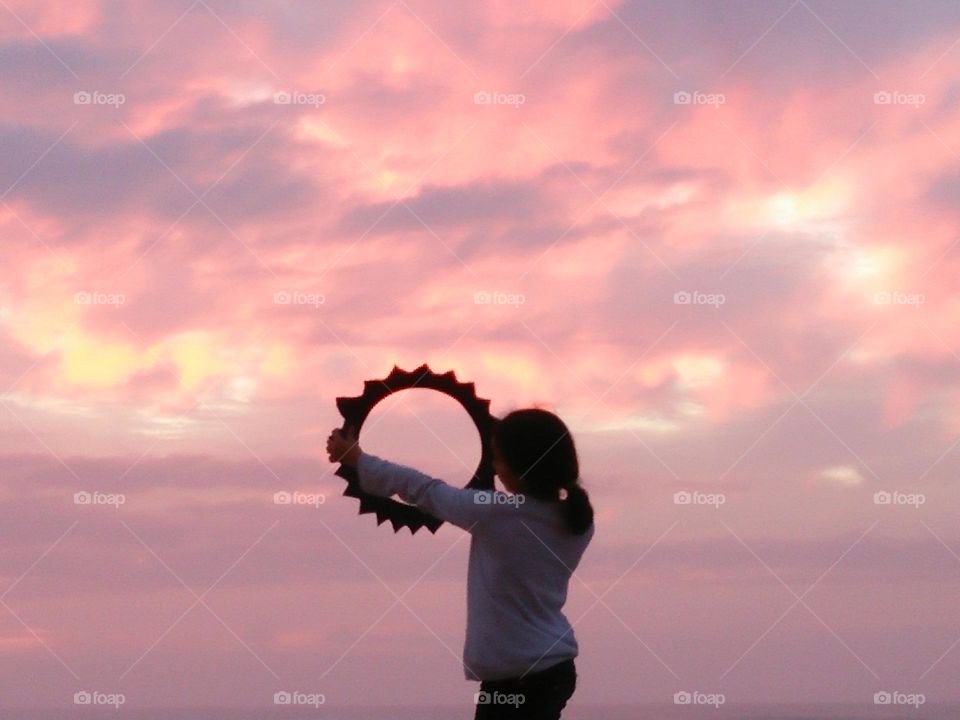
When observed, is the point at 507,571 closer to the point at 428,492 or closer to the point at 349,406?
the point at 428,492

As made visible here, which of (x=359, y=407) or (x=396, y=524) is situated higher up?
(x=359, y=407)

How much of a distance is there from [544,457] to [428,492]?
1.78 ft

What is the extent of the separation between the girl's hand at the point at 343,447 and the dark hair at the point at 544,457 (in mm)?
711

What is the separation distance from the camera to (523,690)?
16.3ft

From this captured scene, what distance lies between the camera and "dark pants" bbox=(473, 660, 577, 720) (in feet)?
16.3

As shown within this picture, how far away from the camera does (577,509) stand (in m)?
5.17

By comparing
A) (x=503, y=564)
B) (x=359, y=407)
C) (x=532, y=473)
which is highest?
(x=359, y=407)

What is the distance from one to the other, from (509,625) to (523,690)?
11.1 inches

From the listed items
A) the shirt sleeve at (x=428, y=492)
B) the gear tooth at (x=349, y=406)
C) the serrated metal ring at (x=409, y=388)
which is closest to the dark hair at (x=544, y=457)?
the shirt sleeve at (x=428, y=492)

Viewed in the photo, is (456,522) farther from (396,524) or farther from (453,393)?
A: (453,393)

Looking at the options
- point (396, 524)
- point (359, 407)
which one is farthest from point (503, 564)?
Answer: point (359, 407)

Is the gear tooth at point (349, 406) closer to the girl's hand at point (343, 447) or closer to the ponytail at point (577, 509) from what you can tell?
the girl's hand at point (343, 447)

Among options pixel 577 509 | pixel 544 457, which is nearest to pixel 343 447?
pixel 544 457

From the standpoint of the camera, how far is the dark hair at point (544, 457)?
16.8 ft
